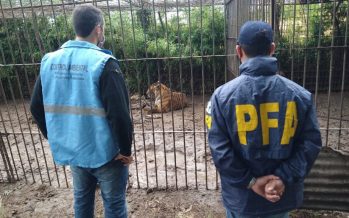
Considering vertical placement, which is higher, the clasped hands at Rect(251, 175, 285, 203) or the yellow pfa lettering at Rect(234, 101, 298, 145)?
the yellow pfa lettering at Rect(234, 101, 298, 145)

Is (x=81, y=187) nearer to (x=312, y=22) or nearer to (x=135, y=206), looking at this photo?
(x=135, y=206)

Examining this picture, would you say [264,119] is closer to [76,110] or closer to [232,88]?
[232,88]

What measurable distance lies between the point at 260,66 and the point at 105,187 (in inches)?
57.9

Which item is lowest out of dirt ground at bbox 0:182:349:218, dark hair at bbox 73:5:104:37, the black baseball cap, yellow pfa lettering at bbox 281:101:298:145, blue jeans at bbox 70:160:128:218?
dirt ground at bbox 0:182:349:218

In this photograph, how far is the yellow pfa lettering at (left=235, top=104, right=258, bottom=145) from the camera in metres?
1.88

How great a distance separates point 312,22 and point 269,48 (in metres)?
6.64

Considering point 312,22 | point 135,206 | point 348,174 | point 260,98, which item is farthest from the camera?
point 312,22

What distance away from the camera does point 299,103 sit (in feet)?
6.20

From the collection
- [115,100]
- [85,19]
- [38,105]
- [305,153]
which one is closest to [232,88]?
A: [305,153]

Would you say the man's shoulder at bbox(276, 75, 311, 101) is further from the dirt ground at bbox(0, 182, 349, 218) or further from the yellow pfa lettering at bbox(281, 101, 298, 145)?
the dirt ground at bbox(0, 182, 349, 218)

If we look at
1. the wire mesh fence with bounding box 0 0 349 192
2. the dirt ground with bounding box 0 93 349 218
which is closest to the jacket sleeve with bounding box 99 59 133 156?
the dirt ground with bounding box 0 93 349 218

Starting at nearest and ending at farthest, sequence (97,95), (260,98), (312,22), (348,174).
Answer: (260,98) → (97,95) → (348,174) → (312,22)

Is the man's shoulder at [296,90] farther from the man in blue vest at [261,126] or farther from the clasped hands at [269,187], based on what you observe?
the clasped hands at [269,187]

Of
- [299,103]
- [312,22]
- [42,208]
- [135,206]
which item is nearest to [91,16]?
[299,103]
